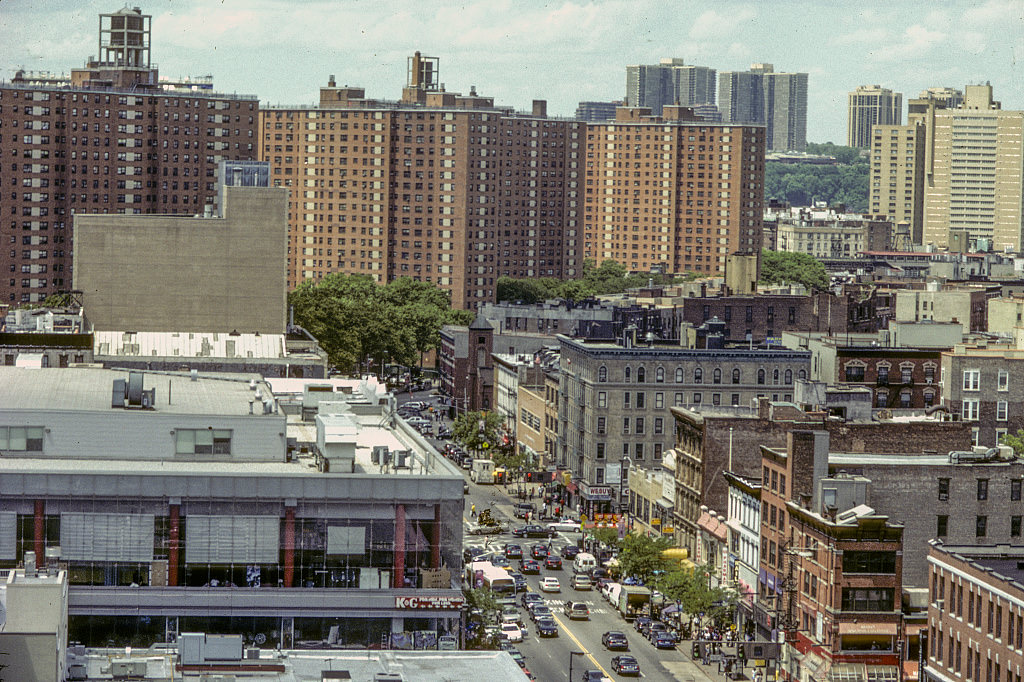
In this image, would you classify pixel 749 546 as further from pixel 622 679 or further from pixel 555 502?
pixel 555 502

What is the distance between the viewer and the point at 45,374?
109750 millimetres

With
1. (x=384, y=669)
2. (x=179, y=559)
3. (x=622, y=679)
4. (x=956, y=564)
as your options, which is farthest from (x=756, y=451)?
(x=384, y=669)

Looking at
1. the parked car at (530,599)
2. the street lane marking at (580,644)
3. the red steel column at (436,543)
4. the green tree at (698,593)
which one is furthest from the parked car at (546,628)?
the red steel column at (436,543)

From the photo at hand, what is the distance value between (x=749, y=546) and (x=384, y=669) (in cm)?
6834

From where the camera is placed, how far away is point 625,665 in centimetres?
12325

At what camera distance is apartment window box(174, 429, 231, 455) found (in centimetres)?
9400

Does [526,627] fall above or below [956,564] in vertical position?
below

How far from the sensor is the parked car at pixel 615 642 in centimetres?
12975

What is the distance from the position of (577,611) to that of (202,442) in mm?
51077

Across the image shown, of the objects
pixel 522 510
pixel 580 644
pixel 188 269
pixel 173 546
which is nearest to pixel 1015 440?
pixel 522 510

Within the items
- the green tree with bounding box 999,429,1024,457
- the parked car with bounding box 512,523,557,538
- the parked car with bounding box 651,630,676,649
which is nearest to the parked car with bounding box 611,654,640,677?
the parked car with bounding box 651,630,676,649

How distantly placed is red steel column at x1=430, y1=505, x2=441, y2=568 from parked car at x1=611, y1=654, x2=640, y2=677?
121 feet

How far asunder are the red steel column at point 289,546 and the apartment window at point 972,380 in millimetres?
96312

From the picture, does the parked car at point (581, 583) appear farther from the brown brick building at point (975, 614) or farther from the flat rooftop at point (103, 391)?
the flat rooftop at point (103, 391)
